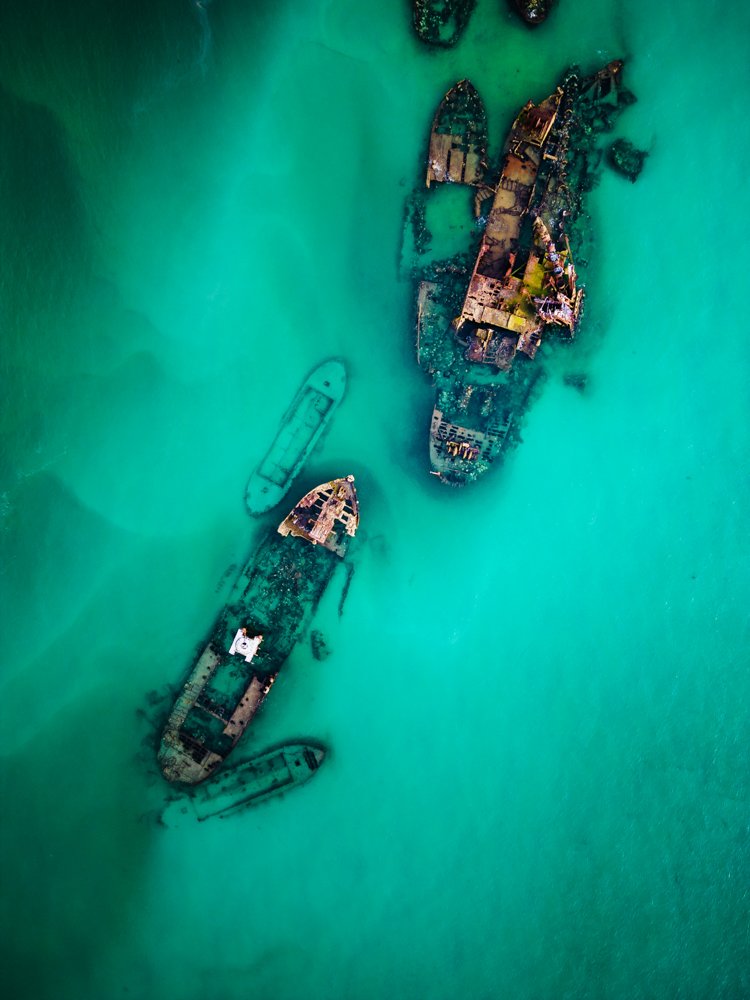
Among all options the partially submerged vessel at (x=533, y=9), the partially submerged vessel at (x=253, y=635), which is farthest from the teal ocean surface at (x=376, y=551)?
the partially submerged vessel at (x=253, y=635)

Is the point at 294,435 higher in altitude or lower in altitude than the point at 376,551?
higher

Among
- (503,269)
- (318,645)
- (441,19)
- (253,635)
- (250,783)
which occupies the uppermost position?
(441,19)

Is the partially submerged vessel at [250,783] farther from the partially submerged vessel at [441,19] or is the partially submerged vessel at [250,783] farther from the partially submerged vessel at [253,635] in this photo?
the partially submerged vessel at [441,19]

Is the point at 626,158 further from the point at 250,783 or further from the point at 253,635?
the point at 250,783

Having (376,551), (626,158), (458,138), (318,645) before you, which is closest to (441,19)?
(458,138)

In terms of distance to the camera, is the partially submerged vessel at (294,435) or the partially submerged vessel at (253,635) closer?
the partially submerged vessel at (253,635)

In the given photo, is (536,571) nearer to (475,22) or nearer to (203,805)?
(203,805)
